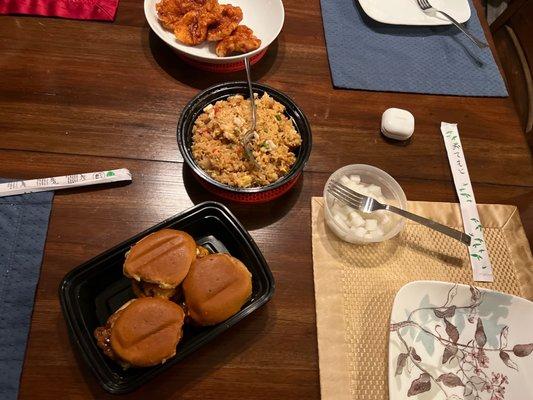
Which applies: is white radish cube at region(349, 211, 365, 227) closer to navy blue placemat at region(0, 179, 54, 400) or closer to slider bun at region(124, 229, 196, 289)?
slider bun at region(124, 229, 196, 289)

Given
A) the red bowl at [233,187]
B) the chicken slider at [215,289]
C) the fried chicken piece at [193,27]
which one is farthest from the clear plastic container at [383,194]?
the fried chicken piece at [193,27]

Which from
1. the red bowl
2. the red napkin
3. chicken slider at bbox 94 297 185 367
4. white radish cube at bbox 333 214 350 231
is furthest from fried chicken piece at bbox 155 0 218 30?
chicken slider at bbox 94 297 185 367

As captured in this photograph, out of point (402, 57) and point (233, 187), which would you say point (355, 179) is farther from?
point (402, 57)

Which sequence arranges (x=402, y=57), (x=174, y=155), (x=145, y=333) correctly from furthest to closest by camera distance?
(x=402, y=57)
(x=174, y=155)
(x=145, y=333)

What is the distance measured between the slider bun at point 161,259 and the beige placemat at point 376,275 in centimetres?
38

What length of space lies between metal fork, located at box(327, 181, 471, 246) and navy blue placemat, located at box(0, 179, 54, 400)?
799 mm

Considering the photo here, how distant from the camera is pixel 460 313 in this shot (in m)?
1.08

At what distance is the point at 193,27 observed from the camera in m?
1.37

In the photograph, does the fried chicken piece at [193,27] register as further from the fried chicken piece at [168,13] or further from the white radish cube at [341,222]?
the white radish cube at [341,222]

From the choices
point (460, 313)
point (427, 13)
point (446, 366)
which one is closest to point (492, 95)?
point (427, 13)

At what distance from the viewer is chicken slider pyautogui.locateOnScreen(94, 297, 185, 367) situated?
83 cm

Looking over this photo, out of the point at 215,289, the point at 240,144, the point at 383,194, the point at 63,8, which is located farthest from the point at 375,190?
the point at 63,8

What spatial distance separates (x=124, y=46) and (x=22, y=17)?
1.18 feet

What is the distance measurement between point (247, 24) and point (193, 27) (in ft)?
0.68
